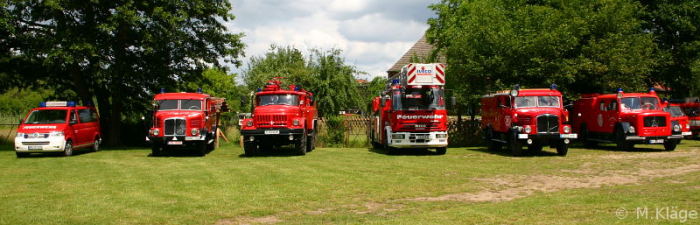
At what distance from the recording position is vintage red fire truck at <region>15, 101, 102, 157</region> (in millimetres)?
18203

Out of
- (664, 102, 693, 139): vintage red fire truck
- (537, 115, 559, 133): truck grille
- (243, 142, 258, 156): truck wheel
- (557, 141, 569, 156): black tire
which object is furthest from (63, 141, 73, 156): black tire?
(664, 102, 693, 139): vintage red fire truck

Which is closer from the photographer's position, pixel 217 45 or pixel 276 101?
pixel 276 101

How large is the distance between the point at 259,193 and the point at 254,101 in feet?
33.5

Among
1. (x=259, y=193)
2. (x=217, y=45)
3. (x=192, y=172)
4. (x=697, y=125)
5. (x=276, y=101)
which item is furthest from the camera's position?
(x=697, y=125)

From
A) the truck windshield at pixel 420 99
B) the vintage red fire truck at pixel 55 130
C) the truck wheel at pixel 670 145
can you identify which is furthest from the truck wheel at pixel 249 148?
the truck wheel at pixel 670 145

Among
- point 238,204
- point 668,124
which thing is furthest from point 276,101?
point 668,124

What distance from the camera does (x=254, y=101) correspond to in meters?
19.5

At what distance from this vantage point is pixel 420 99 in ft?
61.8

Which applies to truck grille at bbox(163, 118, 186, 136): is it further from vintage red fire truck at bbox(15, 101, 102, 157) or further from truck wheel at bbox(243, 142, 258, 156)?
vintage red fire truck at bbox(15, 101, 102, 157)

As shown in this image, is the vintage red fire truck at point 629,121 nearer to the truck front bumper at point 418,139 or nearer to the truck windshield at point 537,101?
the truck windshield at point 537,101

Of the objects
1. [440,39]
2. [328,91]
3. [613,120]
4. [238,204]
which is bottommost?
[238,204]

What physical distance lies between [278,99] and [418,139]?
16.9ft

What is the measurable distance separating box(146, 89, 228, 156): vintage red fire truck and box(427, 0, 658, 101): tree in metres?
11.9

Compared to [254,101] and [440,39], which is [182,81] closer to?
[254,101]
